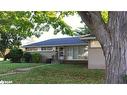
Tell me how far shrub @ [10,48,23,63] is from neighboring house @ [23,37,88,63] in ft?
1.03

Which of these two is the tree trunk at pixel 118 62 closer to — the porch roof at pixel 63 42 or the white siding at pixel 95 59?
the porch roof at pixel 63 42

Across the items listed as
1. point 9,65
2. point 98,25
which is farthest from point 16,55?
point 98,25

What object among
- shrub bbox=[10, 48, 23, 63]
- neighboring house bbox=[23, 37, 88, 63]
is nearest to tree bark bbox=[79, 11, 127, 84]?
neighboring house bbox=[23, 37, 88, 63]

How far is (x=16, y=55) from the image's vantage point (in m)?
11.8

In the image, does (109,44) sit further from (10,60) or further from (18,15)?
(18,15)

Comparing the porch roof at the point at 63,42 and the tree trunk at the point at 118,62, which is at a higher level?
the porch roof at the point at 63,42

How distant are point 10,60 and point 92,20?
361cm

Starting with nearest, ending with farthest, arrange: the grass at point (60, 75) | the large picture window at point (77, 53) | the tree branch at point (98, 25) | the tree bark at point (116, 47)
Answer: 1. the tree bark at point (116, 47)
2. the tree branch at point (98, 25)
3. the grass at point (60, 75)
4. the large picture window at point (77, 53)

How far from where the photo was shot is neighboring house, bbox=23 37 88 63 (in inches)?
508

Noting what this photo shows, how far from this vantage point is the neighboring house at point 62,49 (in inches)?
508

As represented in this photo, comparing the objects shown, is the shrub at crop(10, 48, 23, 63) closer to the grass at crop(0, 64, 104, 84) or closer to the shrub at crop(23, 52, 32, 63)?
the shrub at crop(23, 52, 32, 63)

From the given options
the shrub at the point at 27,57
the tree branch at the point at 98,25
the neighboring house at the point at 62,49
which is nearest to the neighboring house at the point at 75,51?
the neighboring house at the point at 62,49

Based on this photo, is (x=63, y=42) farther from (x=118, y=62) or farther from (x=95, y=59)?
(x=118, y=62)
